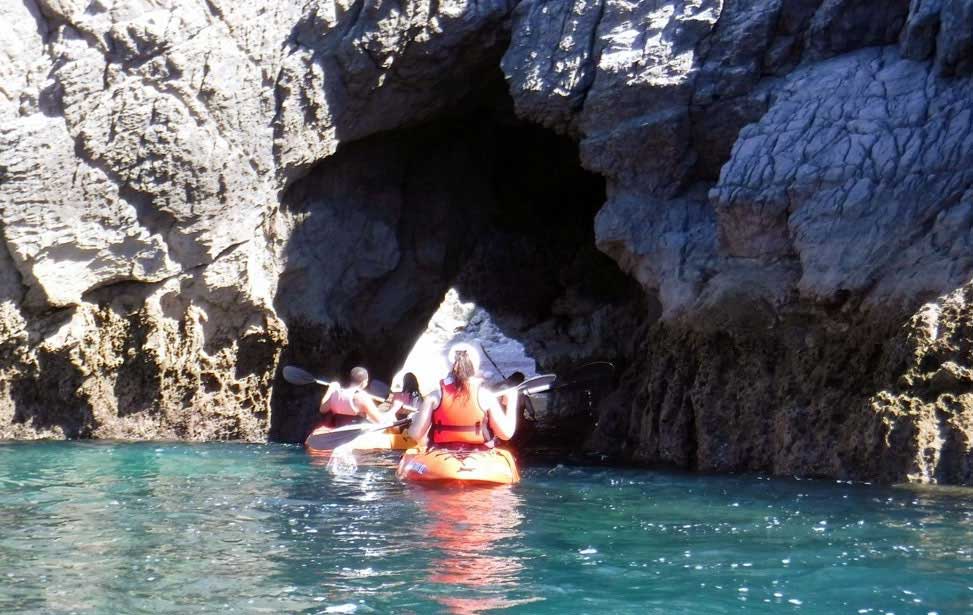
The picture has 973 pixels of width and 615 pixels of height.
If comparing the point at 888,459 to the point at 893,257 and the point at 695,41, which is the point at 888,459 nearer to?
the point at 893,257

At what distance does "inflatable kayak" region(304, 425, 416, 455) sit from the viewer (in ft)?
39.7

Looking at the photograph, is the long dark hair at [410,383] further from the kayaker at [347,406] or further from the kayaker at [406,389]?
the kayaker at [347,406]

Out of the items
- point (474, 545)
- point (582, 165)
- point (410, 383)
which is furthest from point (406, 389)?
point (474, 545)

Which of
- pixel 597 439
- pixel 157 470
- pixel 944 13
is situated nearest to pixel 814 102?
pixel 944 13

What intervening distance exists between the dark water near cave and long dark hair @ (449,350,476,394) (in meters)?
0.81

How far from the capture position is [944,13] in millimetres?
10586

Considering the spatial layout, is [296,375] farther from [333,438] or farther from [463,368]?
[463,368]

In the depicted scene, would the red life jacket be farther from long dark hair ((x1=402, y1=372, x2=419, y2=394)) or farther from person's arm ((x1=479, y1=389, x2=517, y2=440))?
long dark hair ((x1=402, y1=372, x2=419, y2=394))

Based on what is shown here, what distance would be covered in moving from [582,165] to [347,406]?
367 centimetres

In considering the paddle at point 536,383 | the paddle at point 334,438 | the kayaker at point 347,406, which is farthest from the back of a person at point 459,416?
the kayaker at point 347,406

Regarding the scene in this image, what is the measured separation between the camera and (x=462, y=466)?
882 centimetres

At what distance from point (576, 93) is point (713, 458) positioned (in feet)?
13.8

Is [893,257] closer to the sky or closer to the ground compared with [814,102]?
closer to the ground

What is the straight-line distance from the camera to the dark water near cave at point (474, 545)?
5441 mm
